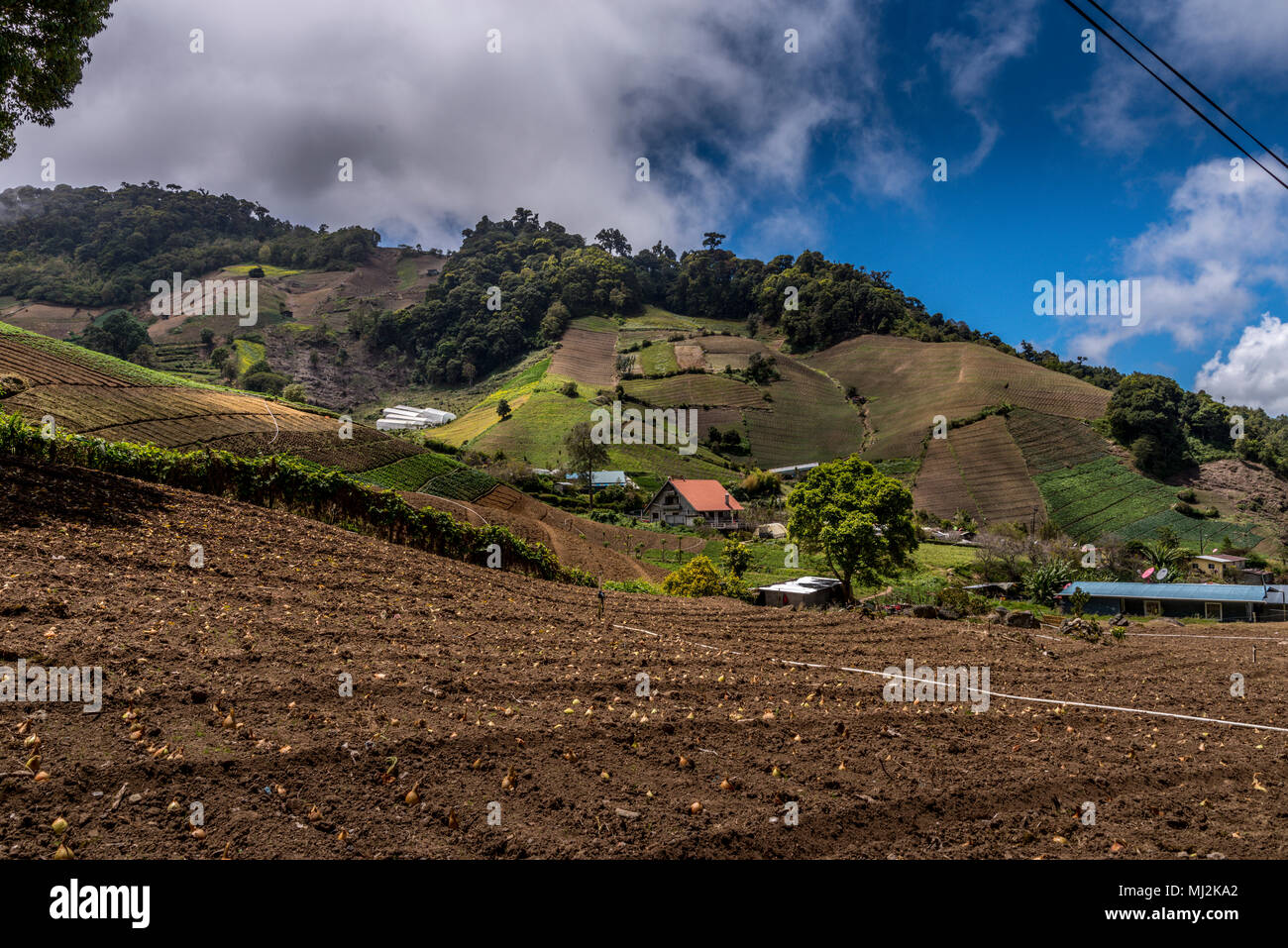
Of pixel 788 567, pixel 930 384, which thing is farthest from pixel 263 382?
pixel 930 384

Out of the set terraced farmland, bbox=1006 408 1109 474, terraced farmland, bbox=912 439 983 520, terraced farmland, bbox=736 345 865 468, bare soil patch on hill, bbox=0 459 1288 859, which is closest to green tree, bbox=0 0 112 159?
bare soil patch on hill, bbox=0 459 1288 859

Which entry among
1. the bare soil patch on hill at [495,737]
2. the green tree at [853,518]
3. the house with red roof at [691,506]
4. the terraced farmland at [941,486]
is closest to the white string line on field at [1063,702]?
→ the bare soil patch on hill at [495,737]

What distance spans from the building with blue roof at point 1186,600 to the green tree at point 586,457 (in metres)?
35.4

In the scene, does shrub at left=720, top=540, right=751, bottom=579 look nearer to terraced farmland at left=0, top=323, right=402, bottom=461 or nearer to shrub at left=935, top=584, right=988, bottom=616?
shrub at left=935, top=584, right=988, bottom=616

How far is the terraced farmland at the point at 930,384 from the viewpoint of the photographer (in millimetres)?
83125

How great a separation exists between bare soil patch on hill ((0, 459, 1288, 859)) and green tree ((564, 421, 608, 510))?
48.5 meters

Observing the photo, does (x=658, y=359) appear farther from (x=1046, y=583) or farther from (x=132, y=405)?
(x=132, y=405)

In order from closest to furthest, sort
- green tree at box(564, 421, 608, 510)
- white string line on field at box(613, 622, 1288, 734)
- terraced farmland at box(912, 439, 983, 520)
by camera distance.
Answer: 1. white string line on field at box(613, 622, 1288, 734)
2. green tree at box(564, 421, 608, 510)
3. terraced farmland at box(912, 439, 983, 520)

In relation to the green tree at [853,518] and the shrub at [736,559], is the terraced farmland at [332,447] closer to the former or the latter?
the shrub at [736,559]

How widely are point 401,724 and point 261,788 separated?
3.89 ft

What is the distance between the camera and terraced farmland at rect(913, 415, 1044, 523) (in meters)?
64.2
